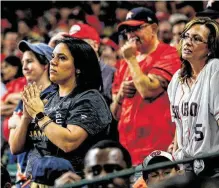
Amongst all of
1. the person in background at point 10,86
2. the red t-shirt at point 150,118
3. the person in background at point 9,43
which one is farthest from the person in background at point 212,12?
the person in background at point 9,43

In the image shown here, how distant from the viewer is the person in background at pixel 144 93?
6.44m

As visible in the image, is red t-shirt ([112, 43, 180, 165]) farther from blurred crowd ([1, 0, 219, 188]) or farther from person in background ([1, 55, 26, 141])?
person in background ([1, 55, 26, 141])

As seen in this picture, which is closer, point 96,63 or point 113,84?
point 96,63

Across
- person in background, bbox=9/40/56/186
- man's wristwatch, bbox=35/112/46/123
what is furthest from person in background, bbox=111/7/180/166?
man's wristwatch, bbox=35/112/46/123

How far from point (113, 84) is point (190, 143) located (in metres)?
1.80

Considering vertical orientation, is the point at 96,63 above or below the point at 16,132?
above

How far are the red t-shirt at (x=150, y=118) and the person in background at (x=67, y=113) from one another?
2.37 feet

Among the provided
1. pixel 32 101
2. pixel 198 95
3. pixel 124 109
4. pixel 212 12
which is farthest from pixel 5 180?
pixel 212 12

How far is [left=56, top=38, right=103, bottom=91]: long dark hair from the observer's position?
19.0ft

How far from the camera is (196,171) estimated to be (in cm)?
524

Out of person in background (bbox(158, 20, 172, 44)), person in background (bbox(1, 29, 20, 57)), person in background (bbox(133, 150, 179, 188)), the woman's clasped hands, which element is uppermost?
the woman's clasped hands

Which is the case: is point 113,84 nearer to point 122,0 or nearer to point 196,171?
point 196,171

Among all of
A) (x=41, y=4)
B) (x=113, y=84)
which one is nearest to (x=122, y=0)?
(x=41, y=4)

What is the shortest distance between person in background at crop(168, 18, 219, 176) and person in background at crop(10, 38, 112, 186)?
46cm
